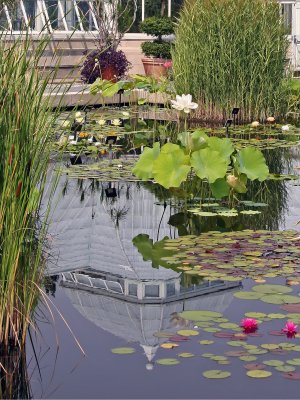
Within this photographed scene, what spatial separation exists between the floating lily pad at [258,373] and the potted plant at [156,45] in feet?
42.6

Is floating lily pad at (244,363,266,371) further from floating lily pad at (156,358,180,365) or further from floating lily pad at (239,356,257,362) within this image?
floating lily pad at (156,358,180,365)

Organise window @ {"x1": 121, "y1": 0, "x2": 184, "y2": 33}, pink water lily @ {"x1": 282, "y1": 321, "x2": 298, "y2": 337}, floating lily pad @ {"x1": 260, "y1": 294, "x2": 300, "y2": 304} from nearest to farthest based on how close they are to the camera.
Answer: pink water lily @ {"x1": 282, "y1": 321, "x2": 298, "y2": 337}, floating lily pad @ {"x1": 260, "y1": 294, "x2": 300, "y2": 304}, window @ {"x1": 121, "y1": 0, "x2": 184, "y2": 33}

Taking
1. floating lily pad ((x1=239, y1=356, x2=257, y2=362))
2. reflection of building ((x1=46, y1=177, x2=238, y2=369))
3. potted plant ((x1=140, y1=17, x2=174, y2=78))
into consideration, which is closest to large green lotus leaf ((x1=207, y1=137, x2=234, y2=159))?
reflection of building ((x1=46, y1=177, x2=238, y2=369))

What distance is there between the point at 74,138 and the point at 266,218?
3.44 m

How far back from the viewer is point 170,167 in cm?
689

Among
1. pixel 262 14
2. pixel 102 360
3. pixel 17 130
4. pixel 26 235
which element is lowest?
pixel 102 360

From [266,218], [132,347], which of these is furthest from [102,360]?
[266,218]

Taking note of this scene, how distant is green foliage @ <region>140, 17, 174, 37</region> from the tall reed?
12969 millimetres

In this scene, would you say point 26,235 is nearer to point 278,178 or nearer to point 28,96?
point 28,96

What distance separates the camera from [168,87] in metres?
12.7

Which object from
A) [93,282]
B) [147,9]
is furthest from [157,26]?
[93,282]

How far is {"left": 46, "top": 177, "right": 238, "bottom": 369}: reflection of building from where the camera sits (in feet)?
14.6

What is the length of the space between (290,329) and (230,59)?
24.6ft

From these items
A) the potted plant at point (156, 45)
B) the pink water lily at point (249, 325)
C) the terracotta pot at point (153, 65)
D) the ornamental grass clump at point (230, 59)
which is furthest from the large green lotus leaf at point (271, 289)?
the potted plant at point (156, 45)
